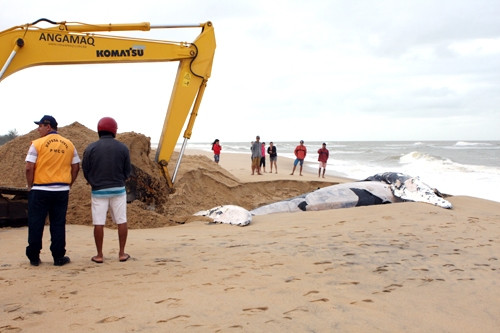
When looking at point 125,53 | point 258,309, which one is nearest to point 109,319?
point 258,309

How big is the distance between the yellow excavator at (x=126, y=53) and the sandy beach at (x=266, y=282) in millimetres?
3099

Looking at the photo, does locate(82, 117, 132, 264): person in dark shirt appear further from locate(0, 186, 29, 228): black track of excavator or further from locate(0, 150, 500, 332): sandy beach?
locate(0, 186, 29, 228): black track of excavator

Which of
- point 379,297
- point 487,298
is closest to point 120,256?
point 379,297

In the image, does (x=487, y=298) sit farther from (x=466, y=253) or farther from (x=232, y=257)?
(x=232, y=257)

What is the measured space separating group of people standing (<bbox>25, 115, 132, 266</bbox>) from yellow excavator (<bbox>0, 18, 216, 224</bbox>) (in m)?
2.53

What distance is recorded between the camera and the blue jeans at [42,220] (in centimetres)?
462

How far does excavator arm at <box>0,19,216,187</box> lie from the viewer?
783 cm

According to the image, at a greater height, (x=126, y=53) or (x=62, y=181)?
(x=126, y=53)

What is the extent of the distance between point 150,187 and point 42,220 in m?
4.59

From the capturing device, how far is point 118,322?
3.10m

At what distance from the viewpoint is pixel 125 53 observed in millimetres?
8867

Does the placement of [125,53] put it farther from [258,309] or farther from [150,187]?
[258,309]

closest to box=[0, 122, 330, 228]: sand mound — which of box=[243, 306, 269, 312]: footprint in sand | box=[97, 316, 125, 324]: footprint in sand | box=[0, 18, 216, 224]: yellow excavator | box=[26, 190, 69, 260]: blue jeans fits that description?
box=[0, 18, 216, 224]: yellow excavator

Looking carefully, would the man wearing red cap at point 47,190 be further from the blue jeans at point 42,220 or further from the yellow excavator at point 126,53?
the yellow excavator at point 126,53
